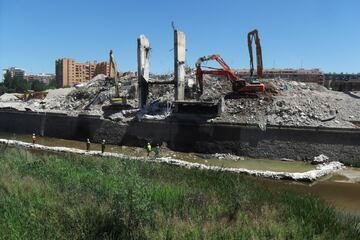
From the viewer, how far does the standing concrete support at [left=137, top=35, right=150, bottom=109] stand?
39188mm

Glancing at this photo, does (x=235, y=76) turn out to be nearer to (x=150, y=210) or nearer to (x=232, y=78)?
(x=232, y=78)

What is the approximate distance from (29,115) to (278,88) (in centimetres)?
2181

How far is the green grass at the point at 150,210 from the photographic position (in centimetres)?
859

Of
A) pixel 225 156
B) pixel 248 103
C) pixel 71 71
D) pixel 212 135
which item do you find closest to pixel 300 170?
pixel 225 156

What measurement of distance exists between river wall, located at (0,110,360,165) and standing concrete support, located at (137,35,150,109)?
14.1ft

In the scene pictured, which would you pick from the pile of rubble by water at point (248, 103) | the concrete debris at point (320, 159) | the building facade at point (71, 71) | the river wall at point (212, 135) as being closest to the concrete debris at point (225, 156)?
the river wall at point (212, 135)

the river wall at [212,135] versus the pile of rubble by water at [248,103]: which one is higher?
the pile of rubble by water at [248,103]

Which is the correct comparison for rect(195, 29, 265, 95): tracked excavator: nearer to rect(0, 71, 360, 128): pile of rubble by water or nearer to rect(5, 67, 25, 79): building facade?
rect(0, 71, 360, 128): pile of rubble by water

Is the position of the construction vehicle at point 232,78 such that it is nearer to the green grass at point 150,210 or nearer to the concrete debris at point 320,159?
the concrete debris at point 320,159

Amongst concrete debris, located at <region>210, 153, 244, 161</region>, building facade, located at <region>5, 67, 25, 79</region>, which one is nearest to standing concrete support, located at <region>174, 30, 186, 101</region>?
concrete debris, located at <region>210, 153, 244, 161</region>

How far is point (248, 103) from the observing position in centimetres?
3478

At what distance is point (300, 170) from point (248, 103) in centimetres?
1091

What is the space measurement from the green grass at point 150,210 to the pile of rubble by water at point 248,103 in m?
19.1

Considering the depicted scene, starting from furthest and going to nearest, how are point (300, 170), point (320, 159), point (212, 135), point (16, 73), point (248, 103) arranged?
point (16, 73)
point (248, 103)
point (212, 135)
point (320, 159)
point (300, 170)
